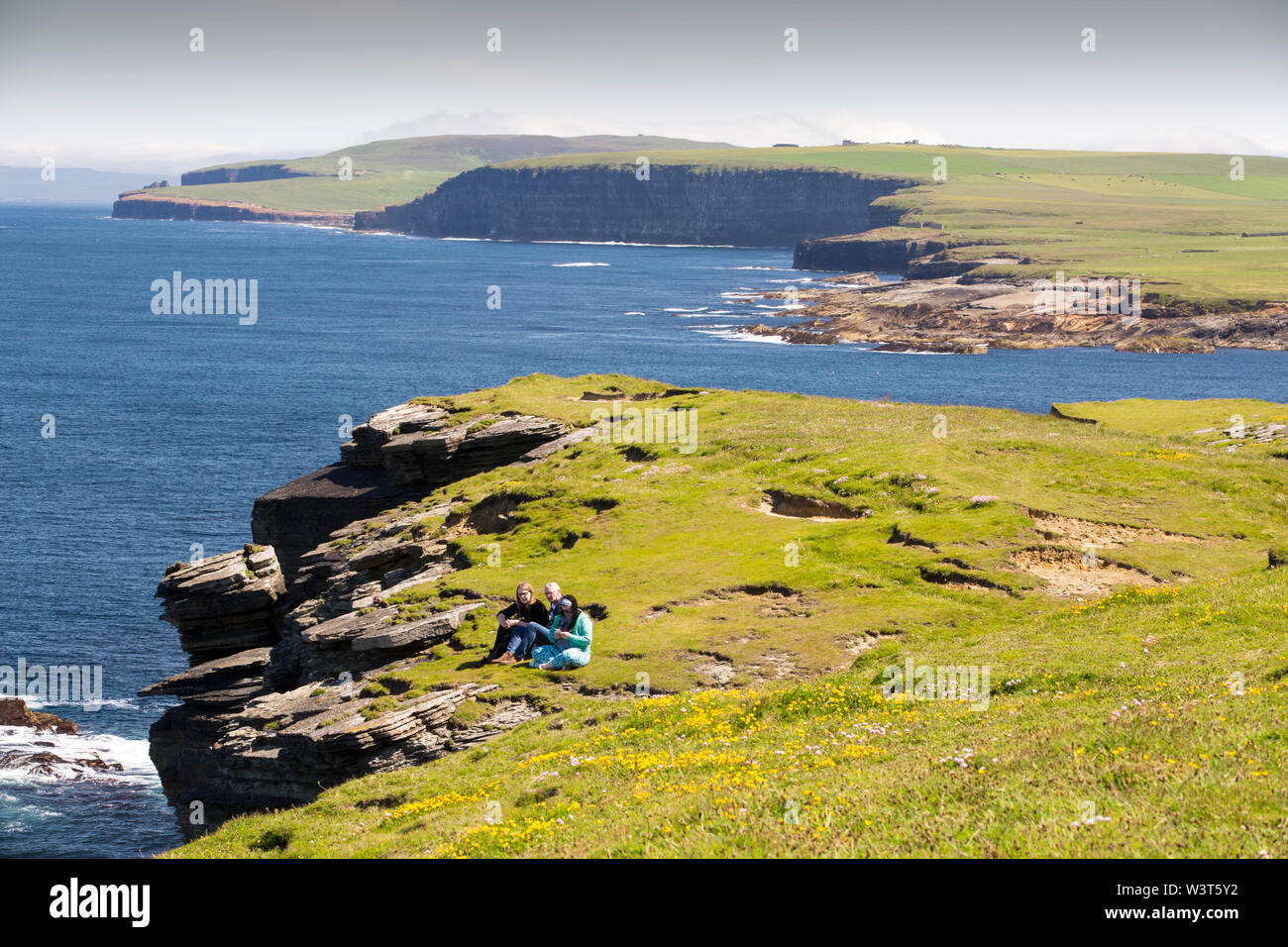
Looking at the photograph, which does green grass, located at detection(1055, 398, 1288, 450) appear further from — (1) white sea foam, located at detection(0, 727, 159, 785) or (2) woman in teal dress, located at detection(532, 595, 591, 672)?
(1) white sea foam, located at detection(0, 727, 159, 785)

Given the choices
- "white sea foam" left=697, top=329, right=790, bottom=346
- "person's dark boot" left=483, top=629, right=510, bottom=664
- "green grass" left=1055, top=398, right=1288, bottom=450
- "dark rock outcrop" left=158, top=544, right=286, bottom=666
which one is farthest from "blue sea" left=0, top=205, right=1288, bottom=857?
"green grass" left=1055, top=398, right=1288, bottom=450

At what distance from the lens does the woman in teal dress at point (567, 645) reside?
93.2 ft

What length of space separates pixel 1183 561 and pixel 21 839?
4867 cm

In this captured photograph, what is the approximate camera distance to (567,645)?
94.0 ft

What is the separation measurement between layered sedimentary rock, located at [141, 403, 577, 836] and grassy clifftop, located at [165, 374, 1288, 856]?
1.53m

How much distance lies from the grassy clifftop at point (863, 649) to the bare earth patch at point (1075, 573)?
11 centimetres

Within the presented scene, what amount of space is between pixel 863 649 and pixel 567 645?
26.3 feet

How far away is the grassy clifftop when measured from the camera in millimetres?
13367

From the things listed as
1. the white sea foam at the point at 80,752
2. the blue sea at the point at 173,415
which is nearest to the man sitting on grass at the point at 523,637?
the blue sea at the point at 173,415

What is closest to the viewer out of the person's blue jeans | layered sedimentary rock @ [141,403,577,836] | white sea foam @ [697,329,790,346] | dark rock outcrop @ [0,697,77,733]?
layered sedimentary rock @ [141,403,577,836]

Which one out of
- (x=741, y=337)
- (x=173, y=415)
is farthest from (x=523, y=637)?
(x=741, y=337)

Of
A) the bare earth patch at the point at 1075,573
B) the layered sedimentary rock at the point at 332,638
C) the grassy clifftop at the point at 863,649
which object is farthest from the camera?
the bare earth patch at the point at 1075,573

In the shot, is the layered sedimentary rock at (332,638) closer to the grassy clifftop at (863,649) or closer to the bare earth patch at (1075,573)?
the grassy clifftop at (863,649)

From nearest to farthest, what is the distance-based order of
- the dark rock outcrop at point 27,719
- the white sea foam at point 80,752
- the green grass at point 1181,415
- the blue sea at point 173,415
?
the green grass at point 1181,415 < the white sea foam at point 80,752 < the blue sea at point 173,415 < the dark rock outcrop at point 27,719
